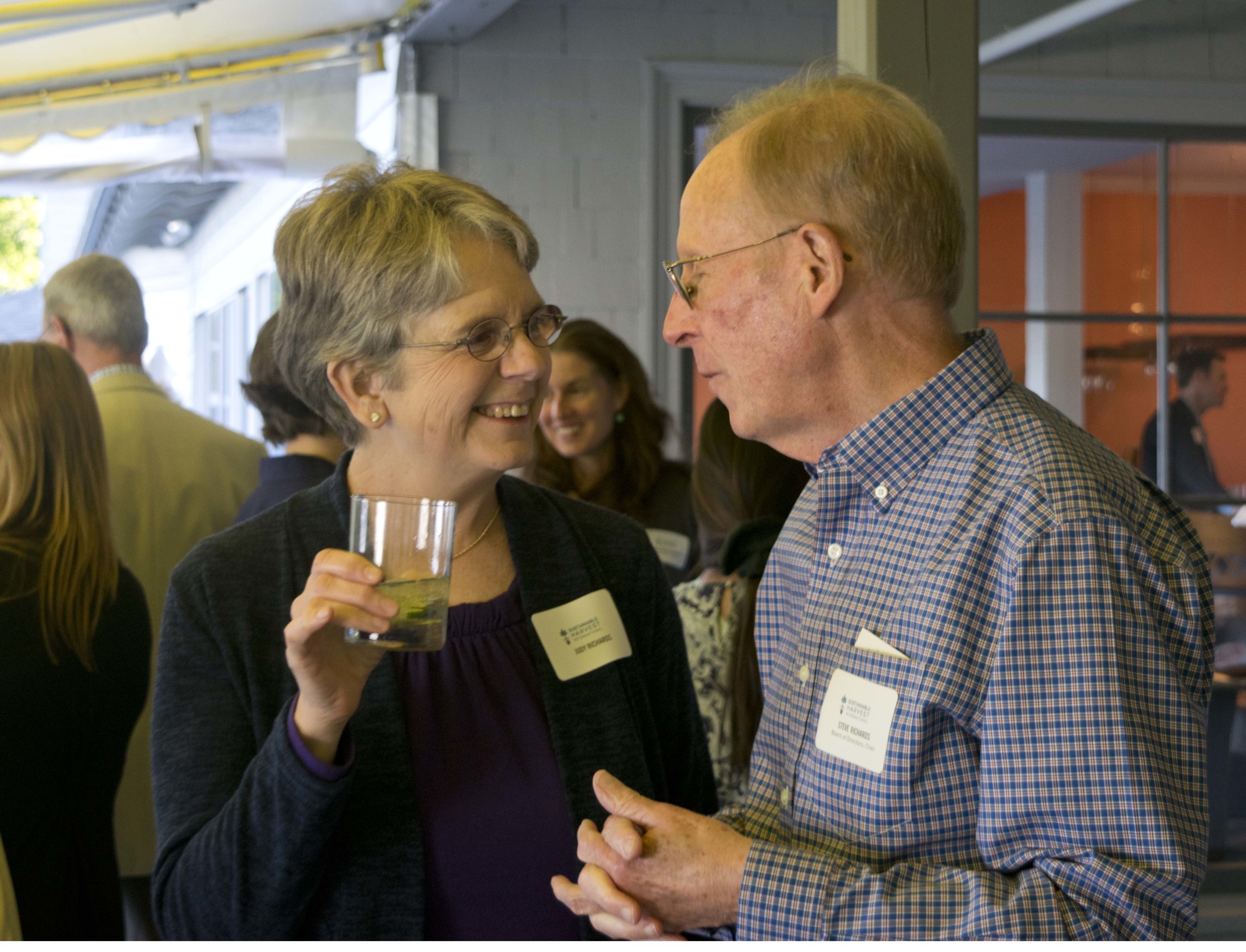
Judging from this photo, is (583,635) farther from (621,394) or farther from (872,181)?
(621,394)

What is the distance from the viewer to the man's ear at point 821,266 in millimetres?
1258

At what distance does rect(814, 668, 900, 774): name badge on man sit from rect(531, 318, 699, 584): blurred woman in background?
2.16 meters

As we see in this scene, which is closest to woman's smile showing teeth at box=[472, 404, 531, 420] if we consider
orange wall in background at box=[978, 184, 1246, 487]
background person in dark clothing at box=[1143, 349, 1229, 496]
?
orange wall in background at box=[978, 184, 1246, 487]

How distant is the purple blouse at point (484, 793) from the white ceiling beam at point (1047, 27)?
12.5ft

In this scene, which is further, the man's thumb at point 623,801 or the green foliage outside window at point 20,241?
the green foliage outside window at point 20,241

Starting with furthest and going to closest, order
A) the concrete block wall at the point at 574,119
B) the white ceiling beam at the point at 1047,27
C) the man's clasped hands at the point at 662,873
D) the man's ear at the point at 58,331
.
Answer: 1. the concrete block wall at the point at 574,119
2. the white ceiling beam at the point at 1047,27
3. the man's ear at the point at 58,331
4. the man's clasped hands at the point at 662,873

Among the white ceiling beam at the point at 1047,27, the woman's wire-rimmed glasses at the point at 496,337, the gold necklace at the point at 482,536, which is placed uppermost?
the white ceiling beam at the point at 1047,27

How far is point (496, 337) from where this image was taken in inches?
60.2

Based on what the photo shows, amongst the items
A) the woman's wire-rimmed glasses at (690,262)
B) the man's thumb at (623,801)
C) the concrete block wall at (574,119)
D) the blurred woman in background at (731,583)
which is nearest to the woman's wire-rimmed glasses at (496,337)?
the woman's wire-rimmed glasses at (690,262)

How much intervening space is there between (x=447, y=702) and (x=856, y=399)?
0.66 m

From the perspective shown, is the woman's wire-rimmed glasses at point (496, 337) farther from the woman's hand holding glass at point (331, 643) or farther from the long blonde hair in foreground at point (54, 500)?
the long blonde hair in foreground at point (54, 500)

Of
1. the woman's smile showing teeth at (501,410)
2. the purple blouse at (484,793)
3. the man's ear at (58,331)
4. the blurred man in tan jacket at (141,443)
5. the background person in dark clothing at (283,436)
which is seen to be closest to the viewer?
the purple blouse at (484,793)

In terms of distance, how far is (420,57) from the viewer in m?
4.57

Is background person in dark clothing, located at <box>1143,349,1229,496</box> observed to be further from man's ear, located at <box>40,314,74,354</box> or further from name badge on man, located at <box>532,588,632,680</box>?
man's ear, located at <box>40,314,74,354</box>
